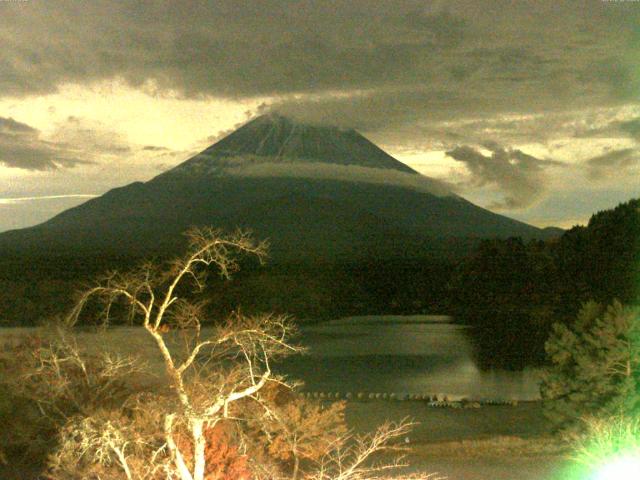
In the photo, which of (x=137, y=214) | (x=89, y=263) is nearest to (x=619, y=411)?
(x=89, y=263)

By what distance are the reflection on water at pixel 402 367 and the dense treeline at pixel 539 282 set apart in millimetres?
1631

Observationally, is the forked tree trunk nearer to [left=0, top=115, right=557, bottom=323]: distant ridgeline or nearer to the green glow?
the green glow

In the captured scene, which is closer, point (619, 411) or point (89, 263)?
point (619, 411)

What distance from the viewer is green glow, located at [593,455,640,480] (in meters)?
6.73

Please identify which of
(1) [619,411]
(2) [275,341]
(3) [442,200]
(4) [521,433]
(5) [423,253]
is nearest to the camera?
(2) [275,341]

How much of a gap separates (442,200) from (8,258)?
50095mm

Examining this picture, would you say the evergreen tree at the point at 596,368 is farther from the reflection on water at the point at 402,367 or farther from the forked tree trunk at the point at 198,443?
the reflection on water at the point at 402,367

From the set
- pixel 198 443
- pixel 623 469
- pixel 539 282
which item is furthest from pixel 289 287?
pixel 198 443

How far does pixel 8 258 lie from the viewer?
184 ft

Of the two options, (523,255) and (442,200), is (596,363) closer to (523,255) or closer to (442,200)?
(523,255)

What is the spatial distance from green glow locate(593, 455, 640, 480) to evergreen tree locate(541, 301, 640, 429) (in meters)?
3.80

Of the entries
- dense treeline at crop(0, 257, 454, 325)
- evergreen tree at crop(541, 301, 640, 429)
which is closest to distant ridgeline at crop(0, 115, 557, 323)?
dense treeline at crop(0, 257, 454, 325)

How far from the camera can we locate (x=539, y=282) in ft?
150

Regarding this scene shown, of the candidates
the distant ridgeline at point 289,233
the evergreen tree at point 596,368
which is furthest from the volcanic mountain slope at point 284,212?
the evergreen tree at point 596,368
